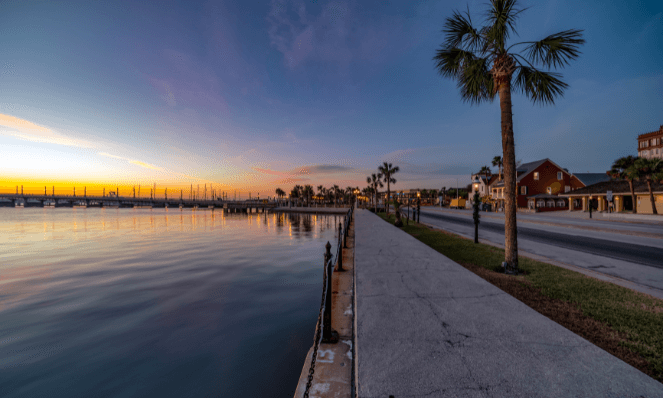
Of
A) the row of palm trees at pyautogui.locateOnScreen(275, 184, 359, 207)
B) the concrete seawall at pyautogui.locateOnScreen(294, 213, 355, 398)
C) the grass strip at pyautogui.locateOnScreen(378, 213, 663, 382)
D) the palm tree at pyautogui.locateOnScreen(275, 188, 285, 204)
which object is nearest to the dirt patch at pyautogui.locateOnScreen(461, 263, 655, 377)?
the grass strip at pyautogui.locateOnScreen(378, 213, 663, 382)

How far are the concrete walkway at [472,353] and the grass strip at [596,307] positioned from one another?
559mm

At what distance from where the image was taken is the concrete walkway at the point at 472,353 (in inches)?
104

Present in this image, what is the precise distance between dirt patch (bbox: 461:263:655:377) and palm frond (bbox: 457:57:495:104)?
6.09 metres

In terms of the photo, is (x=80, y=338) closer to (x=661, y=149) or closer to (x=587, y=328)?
(x=587, y=328)

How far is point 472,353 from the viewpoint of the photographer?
3.24 meters

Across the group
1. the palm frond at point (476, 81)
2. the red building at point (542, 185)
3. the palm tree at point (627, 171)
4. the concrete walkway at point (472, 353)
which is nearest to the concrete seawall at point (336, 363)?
the concrete walkway at point (472, 353)

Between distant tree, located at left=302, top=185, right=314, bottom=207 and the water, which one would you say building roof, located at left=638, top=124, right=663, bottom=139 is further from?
distant tree, located at left=302, top=185, right=314, bottom=207

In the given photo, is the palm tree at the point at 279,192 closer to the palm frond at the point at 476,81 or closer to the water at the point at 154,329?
the water at the point at 154,329

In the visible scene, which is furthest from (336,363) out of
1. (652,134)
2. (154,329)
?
(652,134)

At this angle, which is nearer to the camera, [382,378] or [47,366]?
[382,378]

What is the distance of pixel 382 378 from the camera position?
2803 mm

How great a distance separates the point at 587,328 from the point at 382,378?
12.7ft

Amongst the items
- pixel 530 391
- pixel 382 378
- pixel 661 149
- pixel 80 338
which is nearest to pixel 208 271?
pixel 80 338

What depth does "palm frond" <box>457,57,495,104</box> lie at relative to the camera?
812 cm
